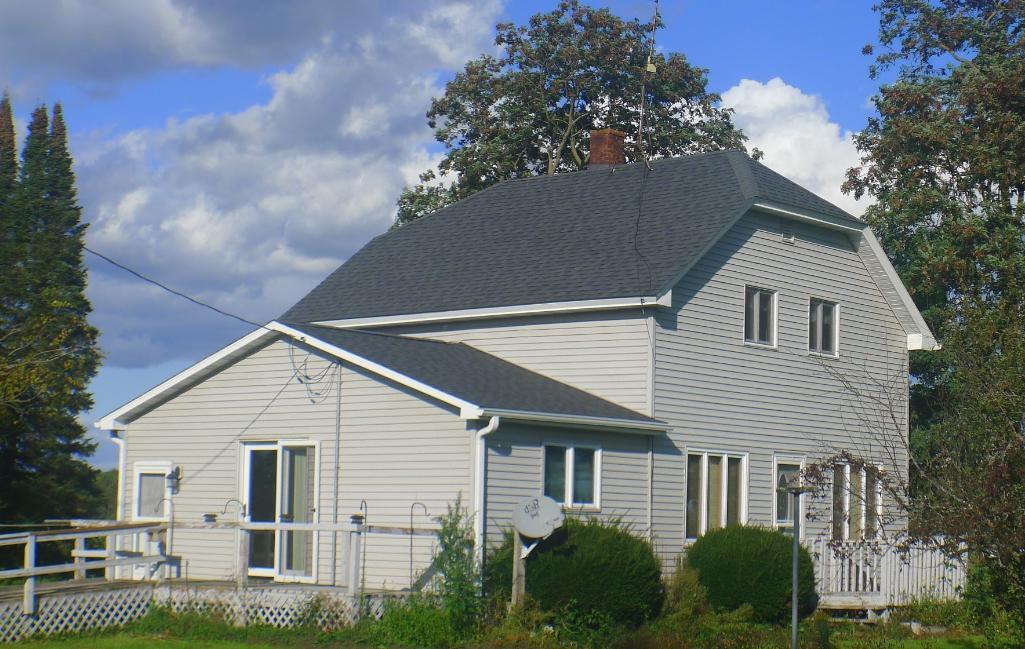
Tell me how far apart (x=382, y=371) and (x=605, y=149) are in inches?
452

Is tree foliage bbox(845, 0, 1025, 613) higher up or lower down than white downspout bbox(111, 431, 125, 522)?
higher up

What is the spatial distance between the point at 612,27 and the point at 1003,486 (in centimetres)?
3081

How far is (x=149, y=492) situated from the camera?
2223cm

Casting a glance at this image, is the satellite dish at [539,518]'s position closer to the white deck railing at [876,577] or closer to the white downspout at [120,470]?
the white deck railing at [876,577]

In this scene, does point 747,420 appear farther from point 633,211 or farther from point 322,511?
point 322,511

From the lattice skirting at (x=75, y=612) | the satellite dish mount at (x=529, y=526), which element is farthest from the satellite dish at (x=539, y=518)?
the lattice skirting at (x=75, y=612)

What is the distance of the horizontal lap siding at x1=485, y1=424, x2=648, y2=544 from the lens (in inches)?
728

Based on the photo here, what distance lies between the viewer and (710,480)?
22328 millimetres

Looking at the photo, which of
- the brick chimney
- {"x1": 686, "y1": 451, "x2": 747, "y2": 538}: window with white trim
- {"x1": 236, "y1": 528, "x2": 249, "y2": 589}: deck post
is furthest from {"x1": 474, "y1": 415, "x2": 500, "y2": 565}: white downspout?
the brick chimney

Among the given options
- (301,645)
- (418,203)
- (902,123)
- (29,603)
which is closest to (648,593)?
(301,645)

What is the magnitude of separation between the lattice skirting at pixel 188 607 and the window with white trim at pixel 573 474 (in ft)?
10.4

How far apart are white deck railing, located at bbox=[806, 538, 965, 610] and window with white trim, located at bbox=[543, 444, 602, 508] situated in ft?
14.0

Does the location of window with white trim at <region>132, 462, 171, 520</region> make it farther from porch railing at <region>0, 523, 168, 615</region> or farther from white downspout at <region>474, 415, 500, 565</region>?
white downspout at <region>474, 415, 500, 565</region>

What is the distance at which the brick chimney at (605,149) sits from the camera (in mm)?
28781
